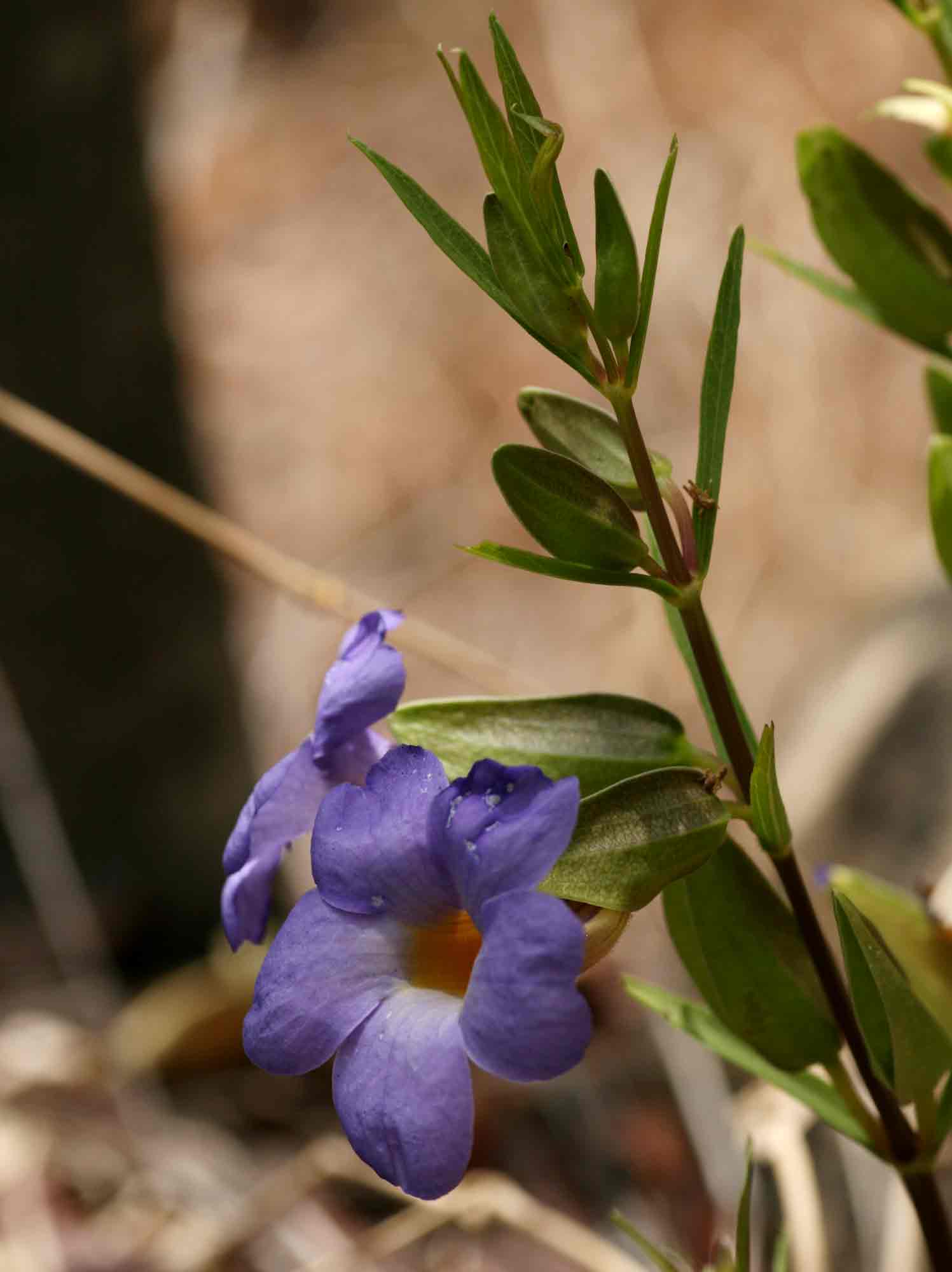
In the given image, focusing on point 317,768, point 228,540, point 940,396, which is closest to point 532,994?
point 317,768

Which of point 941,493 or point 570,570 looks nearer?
point 570,570

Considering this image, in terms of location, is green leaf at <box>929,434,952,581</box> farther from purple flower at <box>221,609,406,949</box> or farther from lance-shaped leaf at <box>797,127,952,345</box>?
purple flower at <box>221,609,406,949</box>

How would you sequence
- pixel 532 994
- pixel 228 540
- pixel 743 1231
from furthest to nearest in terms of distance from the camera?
pixel 228 540, pixel 743 1231, pixel 532 994

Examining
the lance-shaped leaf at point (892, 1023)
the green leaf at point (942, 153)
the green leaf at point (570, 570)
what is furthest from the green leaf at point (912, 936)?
the green leaf at point (942, 153)

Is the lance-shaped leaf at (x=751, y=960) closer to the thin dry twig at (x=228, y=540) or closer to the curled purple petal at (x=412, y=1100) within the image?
the curled purple petal at (x=412, y=1100)

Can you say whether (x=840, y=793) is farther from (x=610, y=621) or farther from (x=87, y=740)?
(x=87, y=740)

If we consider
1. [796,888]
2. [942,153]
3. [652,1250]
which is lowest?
[652,1250]

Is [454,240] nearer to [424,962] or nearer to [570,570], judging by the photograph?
[570,570]
